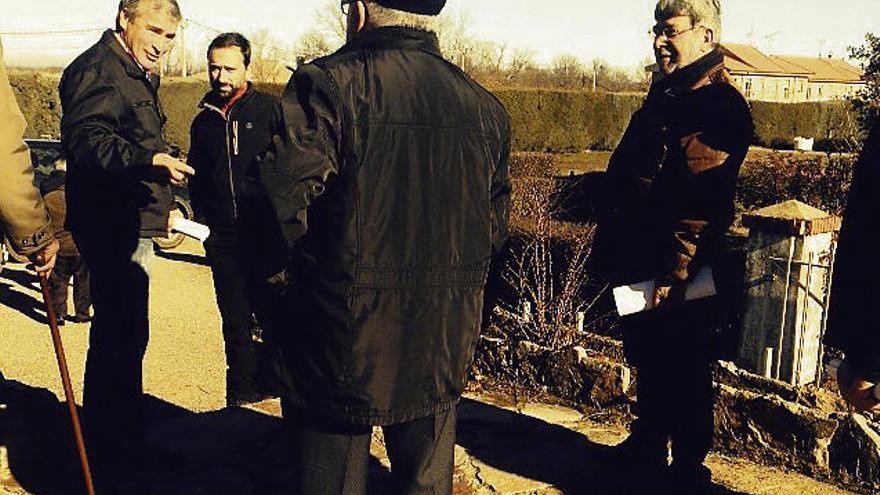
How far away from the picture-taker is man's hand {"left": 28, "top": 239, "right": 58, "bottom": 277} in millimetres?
3184

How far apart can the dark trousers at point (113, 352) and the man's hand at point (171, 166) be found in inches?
14.3

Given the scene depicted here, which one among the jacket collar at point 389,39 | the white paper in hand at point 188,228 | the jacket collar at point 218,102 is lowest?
the white paper in hand at point 188,228

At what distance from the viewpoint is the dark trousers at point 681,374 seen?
3605 mm

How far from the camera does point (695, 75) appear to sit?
3420 mm

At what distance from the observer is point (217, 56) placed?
503cm

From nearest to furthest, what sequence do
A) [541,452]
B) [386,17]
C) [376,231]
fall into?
[376,231]
[386,17]
[541,452]

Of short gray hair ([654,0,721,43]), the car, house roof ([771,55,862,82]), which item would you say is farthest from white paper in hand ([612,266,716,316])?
house roof ([771,55,862,82])

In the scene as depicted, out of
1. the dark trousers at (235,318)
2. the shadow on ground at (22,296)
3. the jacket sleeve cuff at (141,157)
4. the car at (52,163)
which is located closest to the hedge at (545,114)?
the car at (52,163)

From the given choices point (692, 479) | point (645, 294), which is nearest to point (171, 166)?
point (645, 294)

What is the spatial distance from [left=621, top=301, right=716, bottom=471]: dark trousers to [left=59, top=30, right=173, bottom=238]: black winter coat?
6.59 ft

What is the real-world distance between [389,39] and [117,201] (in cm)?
171

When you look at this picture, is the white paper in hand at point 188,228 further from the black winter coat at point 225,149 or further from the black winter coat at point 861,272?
the black winter coat at point 861,272

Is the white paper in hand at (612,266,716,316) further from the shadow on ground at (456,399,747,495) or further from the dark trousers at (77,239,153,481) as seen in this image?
the dark trousers at (77,239,153,481)

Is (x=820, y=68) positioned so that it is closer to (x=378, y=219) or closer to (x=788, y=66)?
(x=788, y=66)
